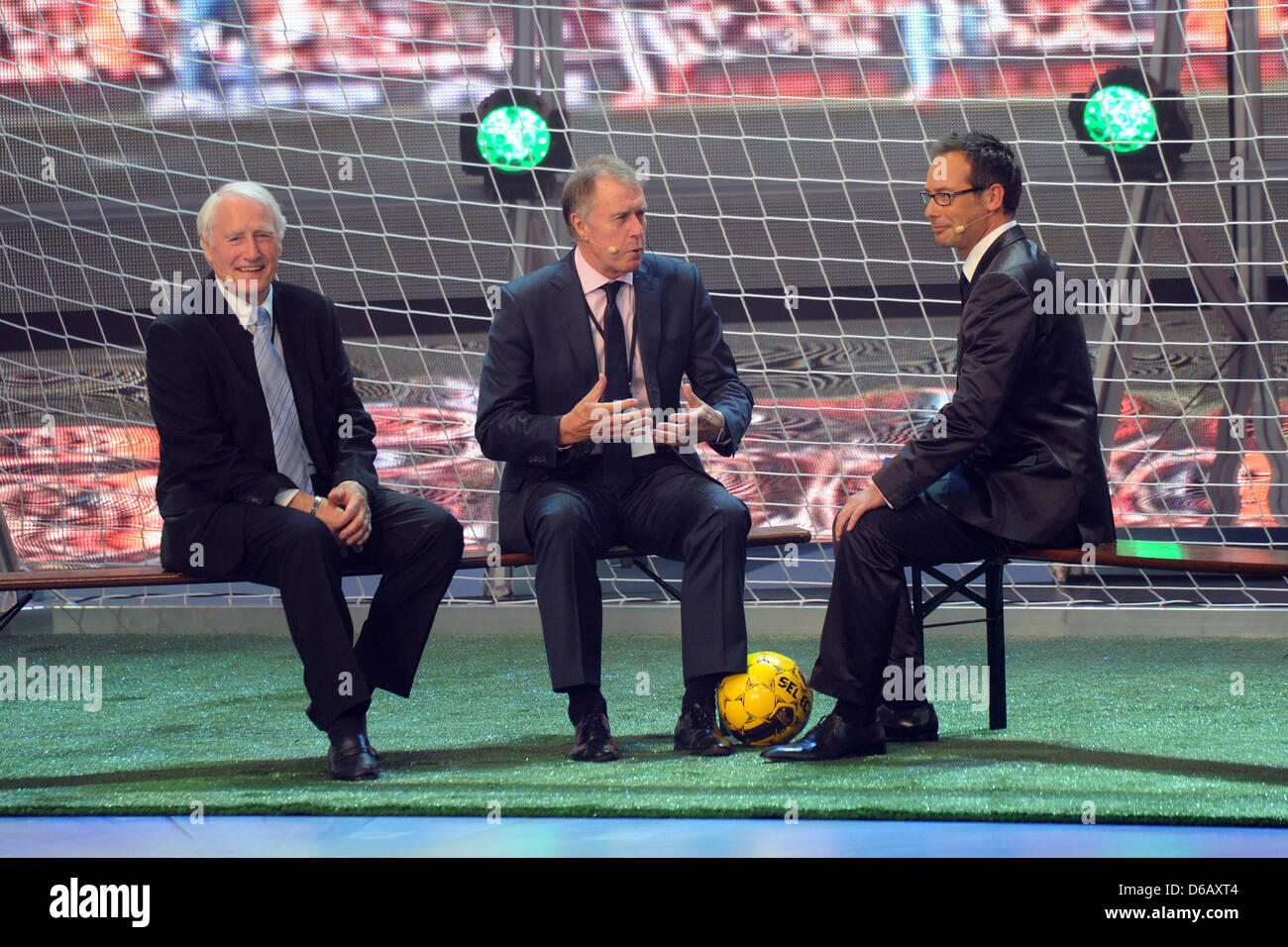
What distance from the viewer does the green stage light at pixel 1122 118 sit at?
5.15m

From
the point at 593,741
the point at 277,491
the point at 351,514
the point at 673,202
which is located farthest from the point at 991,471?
the point at 673,202

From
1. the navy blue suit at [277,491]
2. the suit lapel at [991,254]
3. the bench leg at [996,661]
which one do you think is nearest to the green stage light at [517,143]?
the navy blue suit at [277,491]

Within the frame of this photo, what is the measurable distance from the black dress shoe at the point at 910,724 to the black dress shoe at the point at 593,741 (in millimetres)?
603

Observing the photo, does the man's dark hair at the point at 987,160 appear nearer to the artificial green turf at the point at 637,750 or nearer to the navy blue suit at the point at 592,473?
the navy blue suit at the point at 592,473

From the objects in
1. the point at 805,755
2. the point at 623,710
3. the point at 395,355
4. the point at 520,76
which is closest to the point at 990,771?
the point at 805,755

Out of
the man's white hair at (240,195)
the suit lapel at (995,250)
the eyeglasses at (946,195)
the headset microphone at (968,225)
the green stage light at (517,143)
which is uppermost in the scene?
the green stage light at (517,143)

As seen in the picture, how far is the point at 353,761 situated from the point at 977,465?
1.42 meters

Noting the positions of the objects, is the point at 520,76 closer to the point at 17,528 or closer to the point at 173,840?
the point at 17,528

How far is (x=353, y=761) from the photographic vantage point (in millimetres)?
2938

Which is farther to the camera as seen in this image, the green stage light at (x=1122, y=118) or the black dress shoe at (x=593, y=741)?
the green stage light at (x=1122, y=118)

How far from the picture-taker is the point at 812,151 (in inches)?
240
